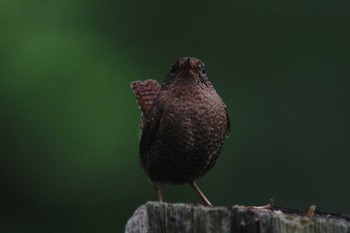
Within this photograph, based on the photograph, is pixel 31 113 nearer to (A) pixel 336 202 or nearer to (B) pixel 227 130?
(A) pixel 336 202


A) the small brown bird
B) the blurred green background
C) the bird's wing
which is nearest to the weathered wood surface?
the small brown bird

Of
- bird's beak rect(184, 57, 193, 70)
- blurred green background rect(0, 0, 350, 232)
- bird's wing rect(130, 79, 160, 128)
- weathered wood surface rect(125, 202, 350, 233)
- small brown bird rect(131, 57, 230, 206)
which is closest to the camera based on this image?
weathered wood surface rect(125, 202, 350, 233)

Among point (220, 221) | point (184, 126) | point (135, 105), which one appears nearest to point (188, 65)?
point (184, 126)

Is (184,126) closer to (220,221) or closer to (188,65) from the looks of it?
(188,65)

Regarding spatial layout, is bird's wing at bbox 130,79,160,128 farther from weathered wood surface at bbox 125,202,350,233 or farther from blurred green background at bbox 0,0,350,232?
blurred green background at bbox 0,0,350,232

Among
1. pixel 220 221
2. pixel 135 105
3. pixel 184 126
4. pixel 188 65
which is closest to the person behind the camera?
pixel 220 221

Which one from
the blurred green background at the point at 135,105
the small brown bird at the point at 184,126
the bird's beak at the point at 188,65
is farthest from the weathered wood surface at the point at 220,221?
the blurred green background at the point at 135,105
